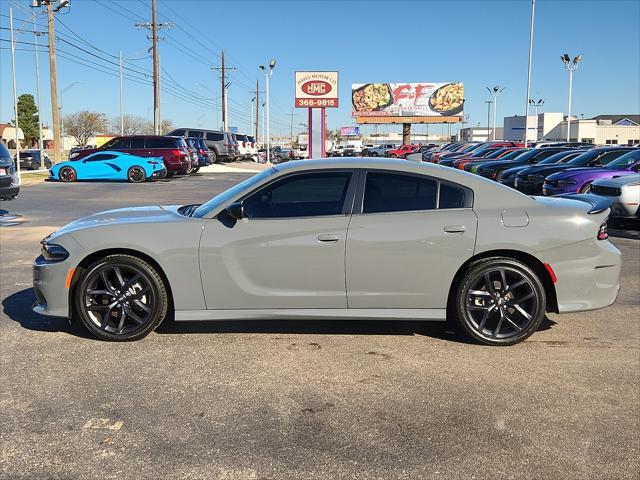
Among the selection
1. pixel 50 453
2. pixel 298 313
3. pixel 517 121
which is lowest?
pixel 50 453

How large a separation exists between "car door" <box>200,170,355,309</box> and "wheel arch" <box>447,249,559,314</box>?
34.8 inches

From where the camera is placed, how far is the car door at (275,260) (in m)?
4.71

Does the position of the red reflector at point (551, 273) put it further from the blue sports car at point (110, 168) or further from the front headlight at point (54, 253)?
the blue sports car at point (110, 168)

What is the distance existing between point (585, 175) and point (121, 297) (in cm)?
1090

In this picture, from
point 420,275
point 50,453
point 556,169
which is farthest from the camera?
point 556,169

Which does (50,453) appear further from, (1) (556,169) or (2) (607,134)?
(2) (607,134)

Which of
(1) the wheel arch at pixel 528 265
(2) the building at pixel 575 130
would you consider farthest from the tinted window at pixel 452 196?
(2) the building at pixel 575 130

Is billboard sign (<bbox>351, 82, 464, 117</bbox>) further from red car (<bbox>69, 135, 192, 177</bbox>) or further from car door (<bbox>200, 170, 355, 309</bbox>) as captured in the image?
car door (<bbox>200, 170, 355, 309</bbox>)

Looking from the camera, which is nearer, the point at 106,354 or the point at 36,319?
the point at 106,354

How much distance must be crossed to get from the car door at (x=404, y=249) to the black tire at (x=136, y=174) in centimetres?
2124

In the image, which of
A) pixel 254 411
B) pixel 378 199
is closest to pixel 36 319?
pixel 254 411

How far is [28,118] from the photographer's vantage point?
95125 millimetres

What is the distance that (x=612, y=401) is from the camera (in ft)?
12.8

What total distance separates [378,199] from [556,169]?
1227 centimetres
